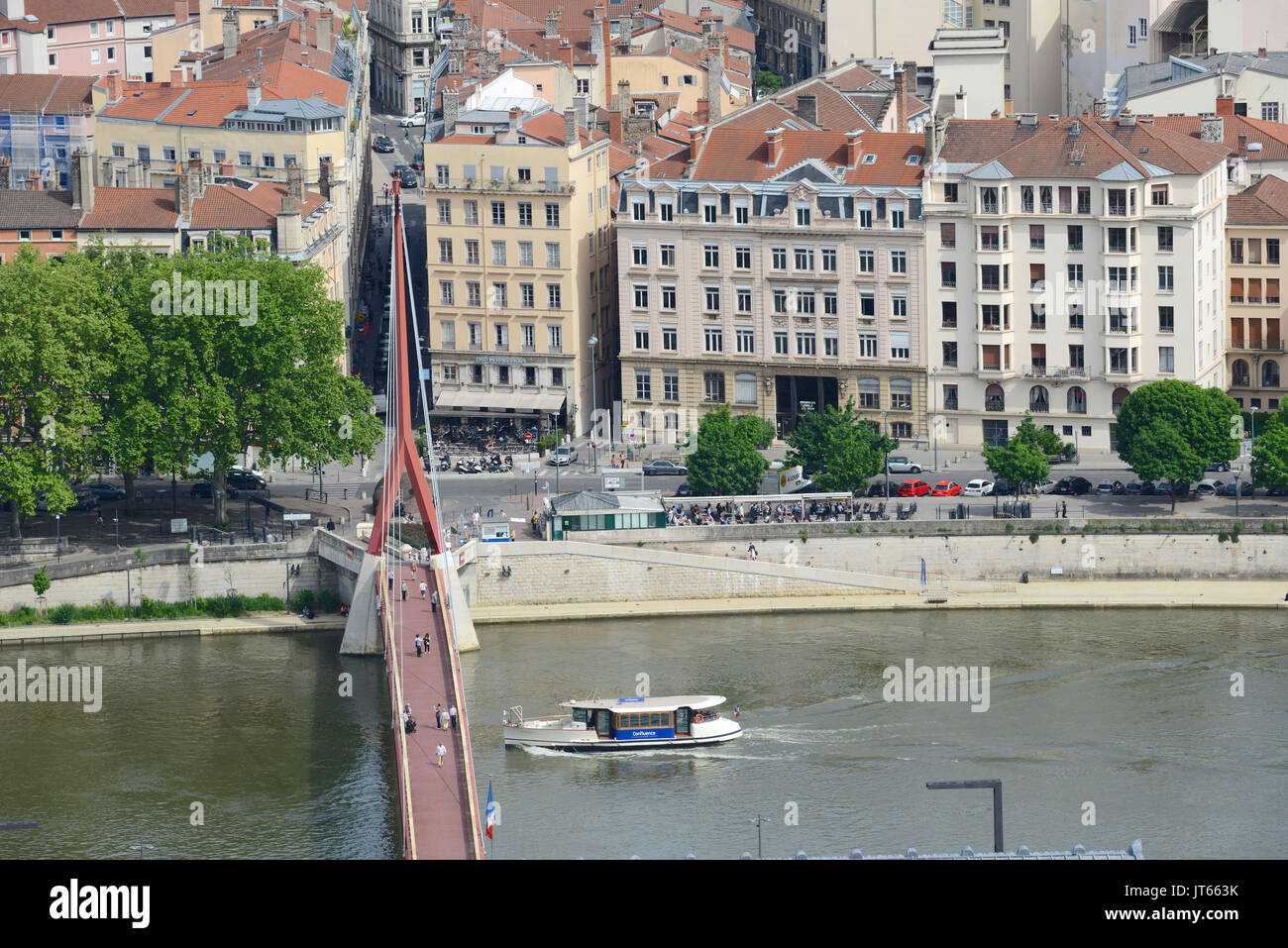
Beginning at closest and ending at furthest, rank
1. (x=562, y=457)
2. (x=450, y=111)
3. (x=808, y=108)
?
(x=562, y=457) → (x=450, y=111) → (x=808, y=108)

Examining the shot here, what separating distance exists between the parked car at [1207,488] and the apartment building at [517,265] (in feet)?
84.1

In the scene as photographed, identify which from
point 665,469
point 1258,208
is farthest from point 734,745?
point 1258,208

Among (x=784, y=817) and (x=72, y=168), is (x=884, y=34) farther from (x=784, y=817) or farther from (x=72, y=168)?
(x=784, y=817)

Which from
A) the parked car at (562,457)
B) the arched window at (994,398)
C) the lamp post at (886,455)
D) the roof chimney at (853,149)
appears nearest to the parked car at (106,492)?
the parked car at (562,457)

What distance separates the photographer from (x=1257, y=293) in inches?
3711

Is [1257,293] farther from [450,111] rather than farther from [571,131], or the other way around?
[450,111]

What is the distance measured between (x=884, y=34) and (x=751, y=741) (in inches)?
2745

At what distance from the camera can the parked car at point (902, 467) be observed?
87812 mm

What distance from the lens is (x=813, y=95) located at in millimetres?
100312

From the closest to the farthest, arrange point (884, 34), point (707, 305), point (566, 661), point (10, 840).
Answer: point (10, 840) < point (566, 661) < point (707, 305) < point (884, 34)

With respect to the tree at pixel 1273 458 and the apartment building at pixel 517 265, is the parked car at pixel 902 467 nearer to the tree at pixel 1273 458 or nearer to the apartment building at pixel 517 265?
the tree at pixel 1273 458

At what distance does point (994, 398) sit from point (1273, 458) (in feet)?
42.8

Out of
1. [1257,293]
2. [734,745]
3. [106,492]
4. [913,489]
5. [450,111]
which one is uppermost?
[450,111]

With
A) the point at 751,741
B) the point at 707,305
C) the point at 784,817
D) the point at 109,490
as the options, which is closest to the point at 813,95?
the point at 707,305
